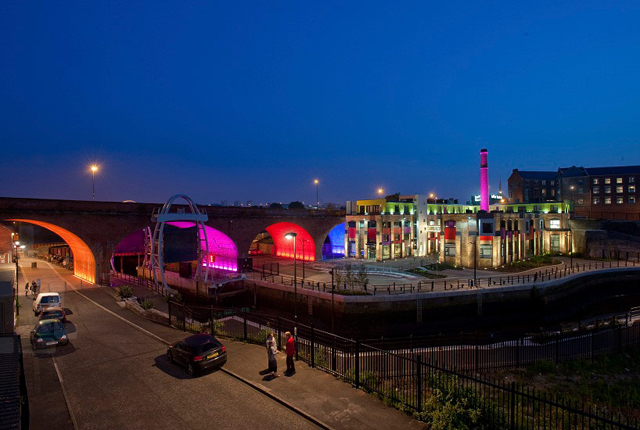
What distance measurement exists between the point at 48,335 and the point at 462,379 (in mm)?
18386

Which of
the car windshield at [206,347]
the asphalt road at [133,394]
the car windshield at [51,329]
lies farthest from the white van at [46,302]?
the car windshield at [206,347]

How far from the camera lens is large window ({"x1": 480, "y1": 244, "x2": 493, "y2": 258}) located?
48.2 meters

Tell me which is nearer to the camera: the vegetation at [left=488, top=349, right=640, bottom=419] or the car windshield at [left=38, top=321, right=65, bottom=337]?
the vegetation at [left=488, top=349, right=640, bottom=419]

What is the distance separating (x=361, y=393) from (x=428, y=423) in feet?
Answer: 8.32

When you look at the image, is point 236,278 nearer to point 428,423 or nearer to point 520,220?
point 428,423

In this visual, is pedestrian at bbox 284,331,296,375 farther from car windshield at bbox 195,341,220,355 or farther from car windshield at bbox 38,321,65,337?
car windshield at bbox 38,321,65,337

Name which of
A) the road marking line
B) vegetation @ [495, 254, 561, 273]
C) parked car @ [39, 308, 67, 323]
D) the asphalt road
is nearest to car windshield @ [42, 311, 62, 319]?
parked car @ [39, 308, 67, 323]

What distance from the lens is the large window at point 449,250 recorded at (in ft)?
169

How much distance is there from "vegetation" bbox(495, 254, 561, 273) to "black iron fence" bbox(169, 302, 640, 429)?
73.4 ft

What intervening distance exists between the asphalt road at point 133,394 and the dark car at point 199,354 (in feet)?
1.29

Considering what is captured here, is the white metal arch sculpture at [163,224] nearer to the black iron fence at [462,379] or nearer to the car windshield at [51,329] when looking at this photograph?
the black iron fence at [462,379]

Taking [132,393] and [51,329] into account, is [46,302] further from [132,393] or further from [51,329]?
[132,393]

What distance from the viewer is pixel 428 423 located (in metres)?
9.54

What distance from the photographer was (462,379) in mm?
12156
